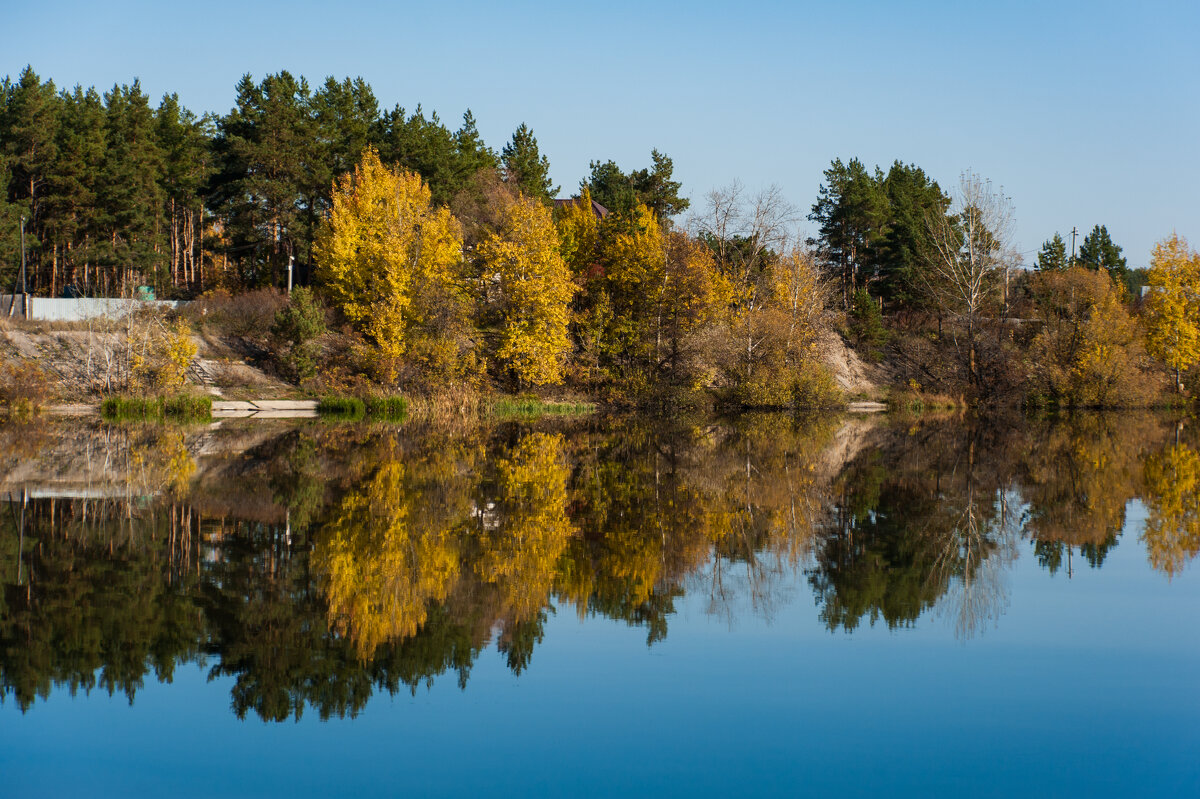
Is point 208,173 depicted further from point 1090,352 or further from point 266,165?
point 1090,352

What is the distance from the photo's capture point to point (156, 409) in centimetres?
3200

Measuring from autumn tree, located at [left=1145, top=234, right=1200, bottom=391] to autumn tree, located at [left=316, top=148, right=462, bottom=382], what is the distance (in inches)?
1320

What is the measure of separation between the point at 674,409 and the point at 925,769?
36.7 metres

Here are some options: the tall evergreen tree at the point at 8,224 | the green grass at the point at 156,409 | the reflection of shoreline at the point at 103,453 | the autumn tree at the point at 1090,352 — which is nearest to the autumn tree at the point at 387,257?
the green grass at the point at 156,409

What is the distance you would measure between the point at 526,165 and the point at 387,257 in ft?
72.2

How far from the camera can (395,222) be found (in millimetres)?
41594

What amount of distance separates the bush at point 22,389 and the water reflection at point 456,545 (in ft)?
37.9

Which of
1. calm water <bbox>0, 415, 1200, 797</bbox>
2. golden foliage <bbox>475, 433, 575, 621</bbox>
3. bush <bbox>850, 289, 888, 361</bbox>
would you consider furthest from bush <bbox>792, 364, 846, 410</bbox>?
calm water <bbox>0, 415, 1200, 797</bbox>

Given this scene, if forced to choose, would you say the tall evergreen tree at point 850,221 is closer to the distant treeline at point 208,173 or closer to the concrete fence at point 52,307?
the distant treeline at point 208,173

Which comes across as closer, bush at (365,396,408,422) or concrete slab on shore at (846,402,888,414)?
bush at (365,396,408,422)

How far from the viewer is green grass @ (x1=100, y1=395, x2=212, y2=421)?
31.7 m

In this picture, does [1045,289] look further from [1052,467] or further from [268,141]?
[268,141]

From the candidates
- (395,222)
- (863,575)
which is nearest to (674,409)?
(395,222)

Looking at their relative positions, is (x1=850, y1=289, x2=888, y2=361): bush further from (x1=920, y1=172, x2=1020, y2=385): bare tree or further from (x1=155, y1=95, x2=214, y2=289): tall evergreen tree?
(x1=155, y1=95, x2=214, y2=289): tall evergreen tree
